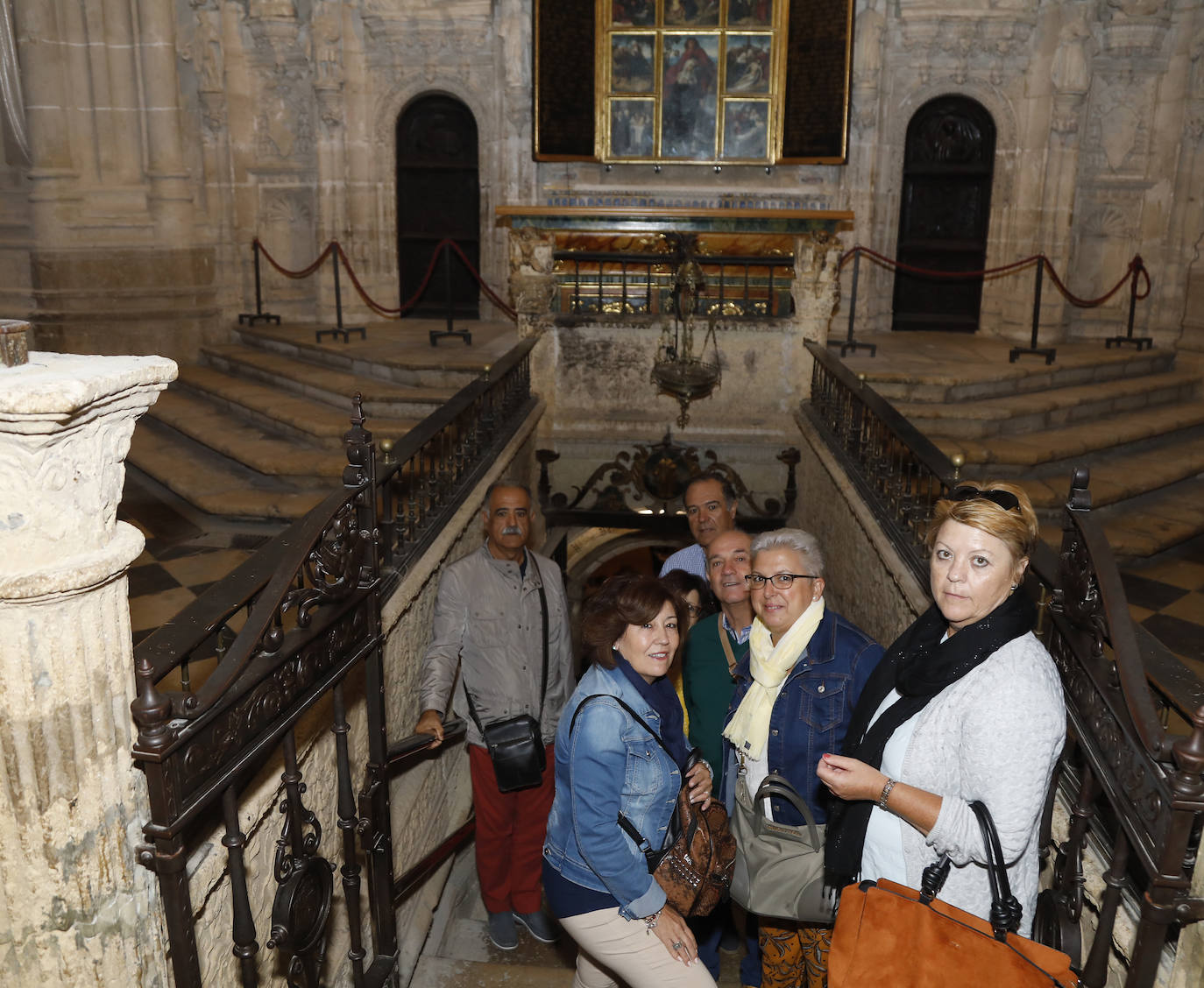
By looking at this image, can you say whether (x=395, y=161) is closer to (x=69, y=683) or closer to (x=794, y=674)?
(x=794, y=674)

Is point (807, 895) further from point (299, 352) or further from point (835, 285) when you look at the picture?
point (299, 352)

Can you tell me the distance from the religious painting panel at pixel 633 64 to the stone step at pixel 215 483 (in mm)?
6285

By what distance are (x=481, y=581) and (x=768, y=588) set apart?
58.4 inches

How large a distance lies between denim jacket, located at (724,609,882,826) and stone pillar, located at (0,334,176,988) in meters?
1.56

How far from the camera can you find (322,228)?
11289mm

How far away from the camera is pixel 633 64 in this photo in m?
11.1

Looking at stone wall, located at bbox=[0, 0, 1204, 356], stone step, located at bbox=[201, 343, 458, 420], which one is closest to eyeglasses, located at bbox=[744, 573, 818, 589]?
stone step, located at bbox=[201, 343, 458, 420]

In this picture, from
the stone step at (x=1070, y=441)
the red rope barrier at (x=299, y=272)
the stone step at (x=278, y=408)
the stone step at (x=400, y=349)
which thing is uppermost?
the red rope barrier at (x=299, y=272)

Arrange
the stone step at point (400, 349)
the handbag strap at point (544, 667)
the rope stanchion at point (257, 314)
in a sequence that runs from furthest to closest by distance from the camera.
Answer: the rope stanchion at point (257, 314) → the stone step at point (400, 349) → the handbag strap at point (544, 667)

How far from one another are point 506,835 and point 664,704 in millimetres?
1744

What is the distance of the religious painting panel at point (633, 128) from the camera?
11.2 meters

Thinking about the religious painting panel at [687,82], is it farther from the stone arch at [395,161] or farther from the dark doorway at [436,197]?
the dark doorway at [436,197]

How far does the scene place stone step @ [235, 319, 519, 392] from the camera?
830 centimetres

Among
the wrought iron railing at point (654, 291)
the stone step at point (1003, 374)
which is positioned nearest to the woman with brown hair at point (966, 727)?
the stone step at point (1003, 374)
